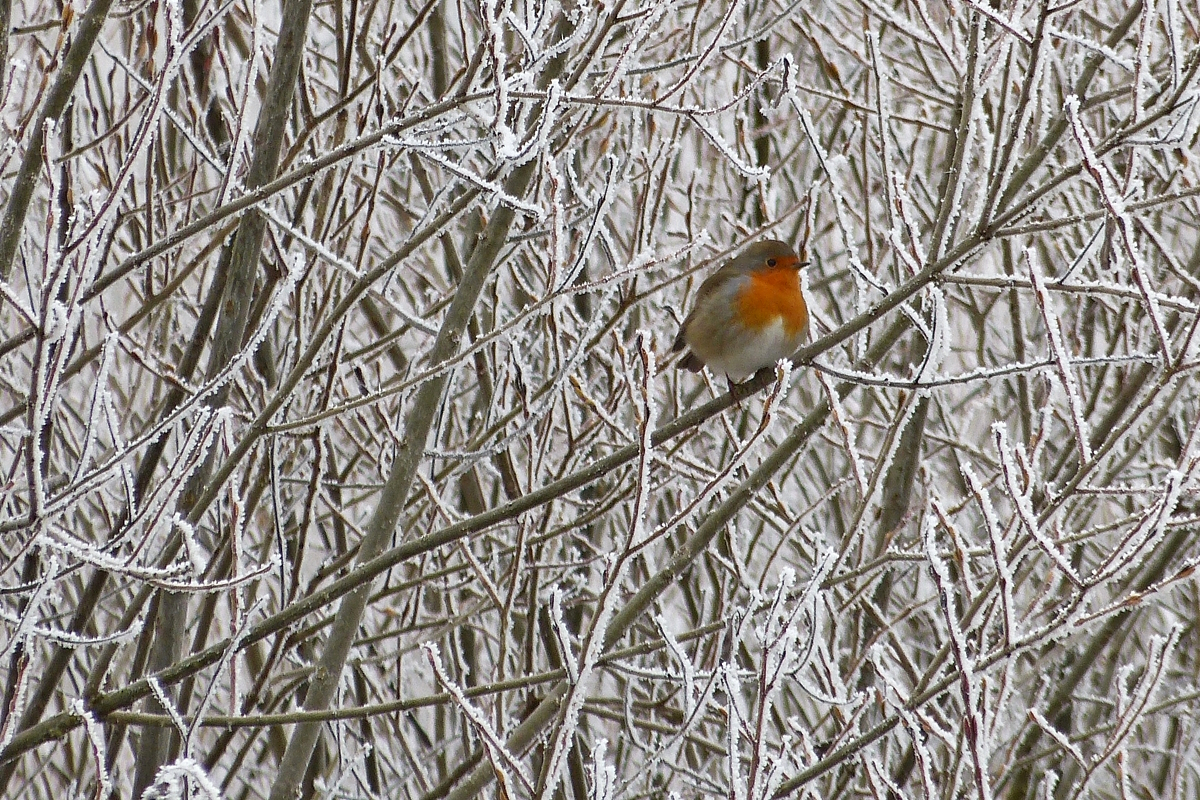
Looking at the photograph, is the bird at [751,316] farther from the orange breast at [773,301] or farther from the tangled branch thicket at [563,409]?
the tangled branch thicket at [563,409]

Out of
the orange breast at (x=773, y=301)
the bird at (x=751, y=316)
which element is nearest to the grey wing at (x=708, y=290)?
the bird at (x=751, y=316)

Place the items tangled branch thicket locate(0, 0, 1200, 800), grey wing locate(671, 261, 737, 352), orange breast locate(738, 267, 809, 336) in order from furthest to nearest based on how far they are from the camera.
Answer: grey wing locate(671, 261, 737, 352), orange breast locate(738, 267, 809, 336), tangled branch thicket locate(0, 0, 1200, 800)

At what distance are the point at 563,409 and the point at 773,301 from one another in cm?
92

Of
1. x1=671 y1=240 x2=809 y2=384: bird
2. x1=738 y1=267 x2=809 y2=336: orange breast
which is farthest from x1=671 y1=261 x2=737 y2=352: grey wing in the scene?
x1=738 y1=267 x2=809 y2=336: orange breast

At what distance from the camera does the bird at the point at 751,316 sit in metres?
4.25

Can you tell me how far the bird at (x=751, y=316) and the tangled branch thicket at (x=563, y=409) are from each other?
0.18 meters

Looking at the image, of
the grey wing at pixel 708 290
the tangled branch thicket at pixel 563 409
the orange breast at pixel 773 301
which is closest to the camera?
the tangled branch thicket at pixel 563 409

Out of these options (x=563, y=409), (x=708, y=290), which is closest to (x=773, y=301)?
(x=708, y=290)

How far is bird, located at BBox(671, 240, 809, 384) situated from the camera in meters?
4.25

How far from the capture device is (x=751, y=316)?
4.22m

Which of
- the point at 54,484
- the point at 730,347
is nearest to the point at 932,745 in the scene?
the point at 730,347

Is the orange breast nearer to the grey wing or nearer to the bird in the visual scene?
the bird

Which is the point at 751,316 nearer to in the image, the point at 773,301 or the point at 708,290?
the point at 773,301

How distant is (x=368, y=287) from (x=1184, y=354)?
1.43 m
